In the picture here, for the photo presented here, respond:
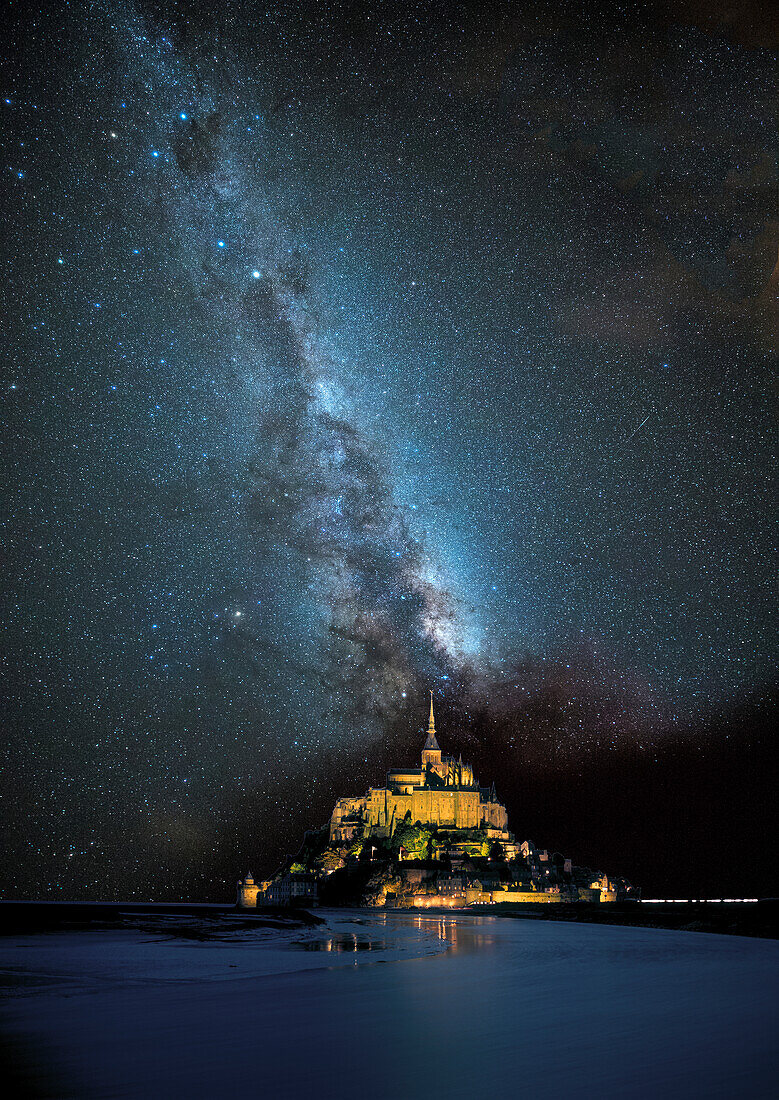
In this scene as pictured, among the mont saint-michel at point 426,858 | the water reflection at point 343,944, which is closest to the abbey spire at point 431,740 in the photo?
the mont saint-michel at point 426,858

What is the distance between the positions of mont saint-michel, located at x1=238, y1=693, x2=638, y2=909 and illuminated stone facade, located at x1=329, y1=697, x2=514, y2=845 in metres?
0.17

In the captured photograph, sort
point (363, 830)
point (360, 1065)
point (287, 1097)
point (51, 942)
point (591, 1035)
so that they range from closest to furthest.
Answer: point (287, 1097) → point (360, 1065) → point (591, 1035) → point (51, 942) → point (363, 830)

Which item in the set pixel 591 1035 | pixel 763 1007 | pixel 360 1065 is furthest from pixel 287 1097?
pixel 763 1007

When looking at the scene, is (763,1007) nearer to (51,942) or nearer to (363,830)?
(51,942)

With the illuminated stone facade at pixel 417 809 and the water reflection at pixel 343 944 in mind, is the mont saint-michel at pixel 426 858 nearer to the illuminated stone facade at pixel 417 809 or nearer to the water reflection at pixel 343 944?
the illuminated stone facade at pixel 417 809

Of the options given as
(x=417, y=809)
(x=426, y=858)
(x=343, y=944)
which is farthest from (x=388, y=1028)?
(x=417, y=809)

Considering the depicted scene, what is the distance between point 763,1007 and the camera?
20.0 metres

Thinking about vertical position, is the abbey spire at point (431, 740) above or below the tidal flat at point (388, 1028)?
above

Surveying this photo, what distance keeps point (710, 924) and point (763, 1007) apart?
54886mm

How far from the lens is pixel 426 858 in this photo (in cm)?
13288

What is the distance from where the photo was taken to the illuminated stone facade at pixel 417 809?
150 m

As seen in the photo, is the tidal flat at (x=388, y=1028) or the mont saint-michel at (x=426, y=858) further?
the mont saint-michel at (x=426, y=858)

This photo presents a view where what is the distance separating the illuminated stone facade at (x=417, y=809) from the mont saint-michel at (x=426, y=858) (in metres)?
0.17

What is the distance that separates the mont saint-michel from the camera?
401ft
